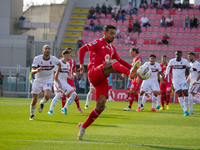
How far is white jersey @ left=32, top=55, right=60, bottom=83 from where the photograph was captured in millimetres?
11697

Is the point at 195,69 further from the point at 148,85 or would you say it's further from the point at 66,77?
the point at 66,77

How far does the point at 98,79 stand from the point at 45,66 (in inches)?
179

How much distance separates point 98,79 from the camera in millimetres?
7680

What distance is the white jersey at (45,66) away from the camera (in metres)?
11.7

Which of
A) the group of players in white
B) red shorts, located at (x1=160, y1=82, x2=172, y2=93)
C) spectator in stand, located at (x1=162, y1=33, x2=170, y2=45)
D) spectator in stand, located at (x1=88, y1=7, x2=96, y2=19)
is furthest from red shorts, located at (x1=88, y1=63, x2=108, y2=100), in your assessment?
spectator in stand, located at (x1=88, y1=7, x2=96, y2=19)

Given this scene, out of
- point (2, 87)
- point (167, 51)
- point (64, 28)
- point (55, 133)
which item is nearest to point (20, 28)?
point (64, 28)

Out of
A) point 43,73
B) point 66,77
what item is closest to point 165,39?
point 66,77

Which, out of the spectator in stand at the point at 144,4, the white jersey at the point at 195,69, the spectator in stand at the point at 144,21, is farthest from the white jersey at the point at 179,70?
the spectator in stand at the point at 144,4

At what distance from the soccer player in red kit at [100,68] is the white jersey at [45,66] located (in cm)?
362

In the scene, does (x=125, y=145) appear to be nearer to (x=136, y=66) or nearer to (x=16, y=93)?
(x=136, y=66)

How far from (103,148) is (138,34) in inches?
1151

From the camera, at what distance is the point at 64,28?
37.9 m

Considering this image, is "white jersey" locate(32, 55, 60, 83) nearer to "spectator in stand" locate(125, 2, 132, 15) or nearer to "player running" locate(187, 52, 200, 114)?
"player running" locate(187, 52, 200, 114)

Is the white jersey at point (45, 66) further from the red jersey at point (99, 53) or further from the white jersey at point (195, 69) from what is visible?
the white jersey at point (195, 69)
